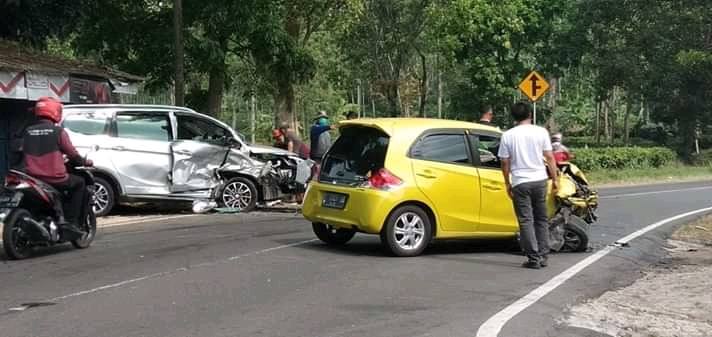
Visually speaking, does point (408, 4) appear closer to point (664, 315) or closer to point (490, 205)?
point (490, 205)

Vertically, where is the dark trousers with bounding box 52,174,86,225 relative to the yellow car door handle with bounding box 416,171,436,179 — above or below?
below

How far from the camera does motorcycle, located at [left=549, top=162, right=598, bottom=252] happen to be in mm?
10852

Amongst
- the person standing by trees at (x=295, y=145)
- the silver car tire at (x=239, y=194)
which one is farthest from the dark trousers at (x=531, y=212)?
the person standing by trees at (x=295, y=145)

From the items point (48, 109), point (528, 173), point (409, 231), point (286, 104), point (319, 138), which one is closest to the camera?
point (528, 173)

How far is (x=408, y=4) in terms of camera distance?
3588 cm

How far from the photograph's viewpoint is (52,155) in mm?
9828

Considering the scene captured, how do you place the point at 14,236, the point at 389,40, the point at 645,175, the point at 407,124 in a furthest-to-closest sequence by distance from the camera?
the point at 389,40 → the point at 645,175 → the point at 407,124 → the point at 14,236

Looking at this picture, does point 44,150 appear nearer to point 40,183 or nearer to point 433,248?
point 40,183

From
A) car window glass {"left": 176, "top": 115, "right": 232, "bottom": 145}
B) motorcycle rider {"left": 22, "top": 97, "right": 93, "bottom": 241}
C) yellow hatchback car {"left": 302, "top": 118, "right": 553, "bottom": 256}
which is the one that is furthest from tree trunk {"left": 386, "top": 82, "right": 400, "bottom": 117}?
motorcycle rider {"left": 22, "top": 97, "right": 93, "bottom": 241}

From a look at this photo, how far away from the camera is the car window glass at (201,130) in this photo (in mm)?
15547

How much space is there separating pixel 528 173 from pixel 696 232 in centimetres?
616

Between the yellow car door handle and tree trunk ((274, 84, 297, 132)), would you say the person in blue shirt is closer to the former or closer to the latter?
the yellow car door handle

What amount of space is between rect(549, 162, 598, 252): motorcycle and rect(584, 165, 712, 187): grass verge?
16.4 m

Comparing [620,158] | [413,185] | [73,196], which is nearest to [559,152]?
[413,185]
